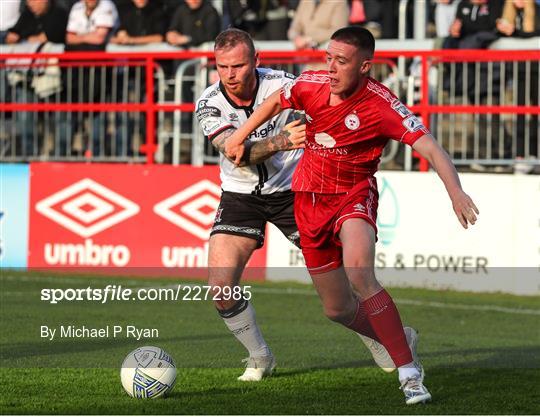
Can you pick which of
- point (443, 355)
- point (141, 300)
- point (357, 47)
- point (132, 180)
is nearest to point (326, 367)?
point (443, 355)

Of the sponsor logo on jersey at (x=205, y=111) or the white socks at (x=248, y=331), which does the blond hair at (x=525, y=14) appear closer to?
the sponsor logo on jersey at (x=205, y=111)

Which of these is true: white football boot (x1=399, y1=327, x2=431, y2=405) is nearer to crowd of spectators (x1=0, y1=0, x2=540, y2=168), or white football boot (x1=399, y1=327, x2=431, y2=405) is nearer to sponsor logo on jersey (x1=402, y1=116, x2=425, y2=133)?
sponsor logo on jersey (x1=402, y1=116, x2=425, y2=133)

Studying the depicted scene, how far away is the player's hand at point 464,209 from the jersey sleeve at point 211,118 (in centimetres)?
219

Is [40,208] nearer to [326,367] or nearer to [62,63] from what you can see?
[62,63]

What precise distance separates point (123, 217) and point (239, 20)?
345 cm

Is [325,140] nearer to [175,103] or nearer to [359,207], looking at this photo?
[359,207]

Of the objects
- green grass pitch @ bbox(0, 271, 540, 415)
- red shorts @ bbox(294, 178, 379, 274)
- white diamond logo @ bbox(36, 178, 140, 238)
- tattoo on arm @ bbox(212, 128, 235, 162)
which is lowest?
green grass pitch @ bbox(0, 271, 540, 415)

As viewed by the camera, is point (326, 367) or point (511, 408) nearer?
point (511, 408)

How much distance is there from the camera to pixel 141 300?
13656 mm

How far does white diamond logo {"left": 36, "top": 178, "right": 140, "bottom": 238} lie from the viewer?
15.8 meters

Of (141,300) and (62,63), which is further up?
(62,63)

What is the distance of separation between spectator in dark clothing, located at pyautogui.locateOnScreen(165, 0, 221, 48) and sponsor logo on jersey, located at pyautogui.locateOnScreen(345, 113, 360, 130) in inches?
351

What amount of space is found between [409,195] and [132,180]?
11.1 ft

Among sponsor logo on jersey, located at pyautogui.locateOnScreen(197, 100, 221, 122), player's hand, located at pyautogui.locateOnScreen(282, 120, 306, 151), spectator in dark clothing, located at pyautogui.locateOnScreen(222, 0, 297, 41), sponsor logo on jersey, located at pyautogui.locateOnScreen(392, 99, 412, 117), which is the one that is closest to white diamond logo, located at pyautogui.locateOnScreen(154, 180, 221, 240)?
spectator in dark clothing, located at pyautogui.locateOnScreen(222, 0, 297, 41)
